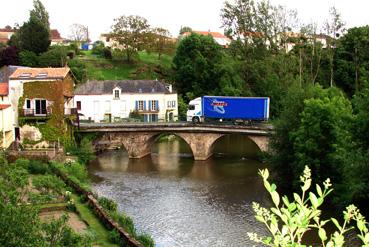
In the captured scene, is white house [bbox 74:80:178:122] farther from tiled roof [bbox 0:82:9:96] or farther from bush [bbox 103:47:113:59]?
bush [bbox 103:47:113:59]

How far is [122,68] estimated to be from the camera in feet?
292

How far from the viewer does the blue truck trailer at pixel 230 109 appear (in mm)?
52844

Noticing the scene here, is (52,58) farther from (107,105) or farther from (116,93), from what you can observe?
(116,93)

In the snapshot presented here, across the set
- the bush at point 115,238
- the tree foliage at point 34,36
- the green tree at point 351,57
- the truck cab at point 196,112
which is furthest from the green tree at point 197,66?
the bush at point 115,238

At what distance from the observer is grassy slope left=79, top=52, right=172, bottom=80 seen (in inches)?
3337

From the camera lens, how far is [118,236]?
23.6m

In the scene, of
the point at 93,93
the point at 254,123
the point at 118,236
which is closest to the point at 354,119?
the point at 118,236

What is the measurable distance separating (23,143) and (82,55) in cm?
5112

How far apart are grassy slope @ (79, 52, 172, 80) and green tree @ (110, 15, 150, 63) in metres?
3.35

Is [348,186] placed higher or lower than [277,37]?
lower

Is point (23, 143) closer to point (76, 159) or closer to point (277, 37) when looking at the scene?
point (76, 159)

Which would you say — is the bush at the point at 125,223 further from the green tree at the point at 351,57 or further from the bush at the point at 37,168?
the green tree at the point at 351,57

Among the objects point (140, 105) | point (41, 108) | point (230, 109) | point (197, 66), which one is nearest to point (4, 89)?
point (41, 108)

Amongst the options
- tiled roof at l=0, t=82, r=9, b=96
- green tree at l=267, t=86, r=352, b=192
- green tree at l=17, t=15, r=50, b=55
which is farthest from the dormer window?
green tree at l=267, t=86, r=352, b=192
